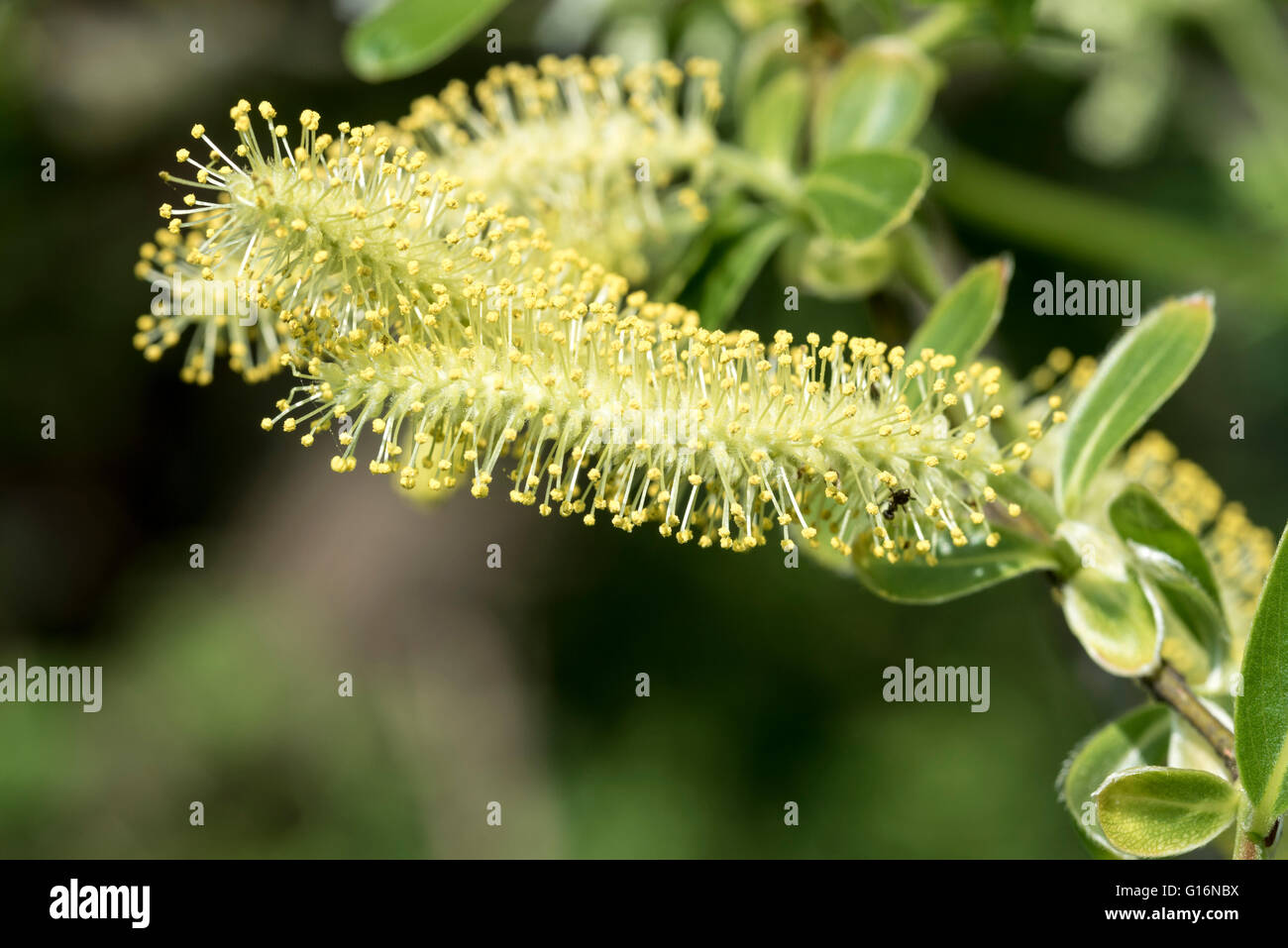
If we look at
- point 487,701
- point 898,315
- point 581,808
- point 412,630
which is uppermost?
point 898,315

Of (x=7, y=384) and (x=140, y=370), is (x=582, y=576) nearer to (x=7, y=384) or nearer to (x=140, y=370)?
(x=140, y=370)

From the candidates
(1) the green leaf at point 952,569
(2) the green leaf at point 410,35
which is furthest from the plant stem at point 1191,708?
(2) the green leaf at point 410,35

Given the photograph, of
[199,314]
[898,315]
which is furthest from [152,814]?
[898,315]

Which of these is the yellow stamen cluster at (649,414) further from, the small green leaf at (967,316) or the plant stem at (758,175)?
the plant stem at (758,175)

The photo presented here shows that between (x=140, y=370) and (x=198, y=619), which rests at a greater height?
(x=140, y=370)

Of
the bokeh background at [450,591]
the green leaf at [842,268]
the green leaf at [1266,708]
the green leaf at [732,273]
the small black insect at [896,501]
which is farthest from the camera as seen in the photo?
the bokeh background at [450,591]

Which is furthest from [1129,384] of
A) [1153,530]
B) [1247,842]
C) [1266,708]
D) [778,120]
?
[778,120]

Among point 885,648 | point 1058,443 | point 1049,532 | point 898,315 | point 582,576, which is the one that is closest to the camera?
point 1049,532
